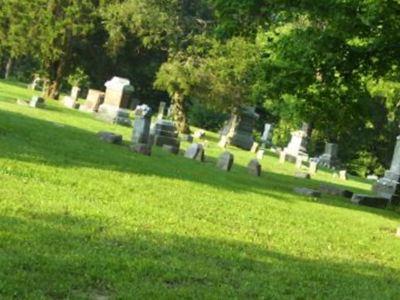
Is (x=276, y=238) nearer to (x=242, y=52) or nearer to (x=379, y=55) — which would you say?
(x=379, y=55)

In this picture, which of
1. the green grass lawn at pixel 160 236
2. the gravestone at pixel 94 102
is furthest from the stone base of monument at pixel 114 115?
the green grass lawn at pixel 160 236

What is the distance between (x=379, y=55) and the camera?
17672 millimetres

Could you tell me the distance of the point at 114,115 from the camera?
97.6ft

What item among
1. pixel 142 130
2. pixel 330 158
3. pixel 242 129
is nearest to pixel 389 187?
pixel 142 130

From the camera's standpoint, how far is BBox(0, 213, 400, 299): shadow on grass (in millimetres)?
5941

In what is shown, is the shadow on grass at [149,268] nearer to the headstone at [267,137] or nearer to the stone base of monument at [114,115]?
the stone base of monument at [114,115]

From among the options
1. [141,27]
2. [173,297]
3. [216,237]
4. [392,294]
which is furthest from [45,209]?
[141,27]

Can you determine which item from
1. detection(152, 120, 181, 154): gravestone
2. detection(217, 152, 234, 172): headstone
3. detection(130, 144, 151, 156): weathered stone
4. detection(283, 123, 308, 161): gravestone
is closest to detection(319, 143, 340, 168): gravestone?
detection(283, 123, 308, 161): gravestone

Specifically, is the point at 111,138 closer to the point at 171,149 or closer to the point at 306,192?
the point at 171,149

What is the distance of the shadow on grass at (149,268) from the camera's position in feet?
19.5

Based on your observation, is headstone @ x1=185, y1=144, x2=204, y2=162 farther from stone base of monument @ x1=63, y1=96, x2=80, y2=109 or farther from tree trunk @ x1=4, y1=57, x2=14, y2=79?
tree trunk @ x1=4, y1=57, x2=14, y2=79

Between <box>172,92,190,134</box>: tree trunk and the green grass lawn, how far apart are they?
19559mm

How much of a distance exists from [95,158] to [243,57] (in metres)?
21.4

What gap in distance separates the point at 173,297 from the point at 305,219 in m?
7.50
